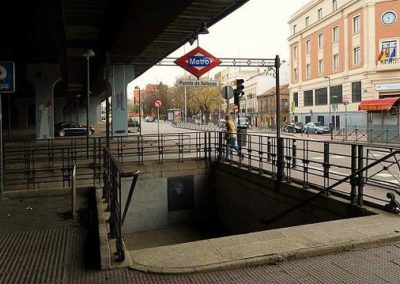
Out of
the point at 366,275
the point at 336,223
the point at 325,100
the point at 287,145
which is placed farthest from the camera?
the point at 325,100

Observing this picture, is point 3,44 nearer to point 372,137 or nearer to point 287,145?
point 287,145

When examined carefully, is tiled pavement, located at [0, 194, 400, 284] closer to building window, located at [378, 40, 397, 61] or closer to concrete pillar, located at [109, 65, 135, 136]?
concrete pillar, located at [109, 65, 135, 136]

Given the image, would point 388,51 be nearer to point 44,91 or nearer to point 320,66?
point 320,66

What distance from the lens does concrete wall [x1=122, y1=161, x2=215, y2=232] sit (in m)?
14.2

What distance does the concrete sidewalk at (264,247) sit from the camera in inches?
192

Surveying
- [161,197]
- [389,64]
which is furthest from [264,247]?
[389,64]

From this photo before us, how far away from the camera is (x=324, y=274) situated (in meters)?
4.70

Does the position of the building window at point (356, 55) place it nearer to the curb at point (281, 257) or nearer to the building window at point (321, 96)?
the building window at point (321, 96)

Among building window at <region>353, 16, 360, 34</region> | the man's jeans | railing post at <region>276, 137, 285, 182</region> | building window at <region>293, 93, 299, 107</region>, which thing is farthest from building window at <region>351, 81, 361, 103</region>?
railing post at <region>276, 137, 285, 182</region>

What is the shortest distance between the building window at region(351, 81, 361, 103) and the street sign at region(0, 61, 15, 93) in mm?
43907

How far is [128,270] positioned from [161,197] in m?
9.89

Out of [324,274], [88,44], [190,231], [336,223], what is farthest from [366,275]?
[88,44]

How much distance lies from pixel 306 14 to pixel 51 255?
205ft

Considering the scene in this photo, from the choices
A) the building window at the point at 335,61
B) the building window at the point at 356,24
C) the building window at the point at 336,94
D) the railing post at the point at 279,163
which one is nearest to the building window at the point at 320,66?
the building window at the point at 335,61
